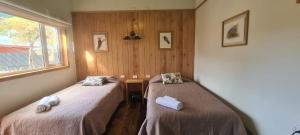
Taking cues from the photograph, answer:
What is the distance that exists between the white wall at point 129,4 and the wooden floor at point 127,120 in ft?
7.48

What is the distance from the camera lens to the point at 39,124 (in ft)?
5.99

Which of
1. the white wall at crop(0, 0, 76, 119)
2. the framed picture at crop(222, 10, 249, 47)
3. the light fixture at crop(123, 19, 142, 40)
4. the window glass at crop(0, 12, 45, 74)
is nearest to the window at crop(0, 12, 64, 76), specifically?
the window glass at crop(0, 12, 45, 74)

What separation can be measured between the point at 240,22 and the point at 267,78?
0.78 metres

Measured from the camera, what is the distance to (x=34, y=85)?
262 centimetres

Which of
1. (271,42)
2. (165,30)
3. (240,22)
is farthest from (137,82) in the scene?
(271,42)

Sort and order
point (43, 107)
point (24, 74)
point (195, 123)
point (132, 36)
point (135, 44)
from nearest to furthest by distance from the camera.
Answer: point (195, 123) → point (43, 107) → point (24, 74) → point (132, 36) → point (135, 44)

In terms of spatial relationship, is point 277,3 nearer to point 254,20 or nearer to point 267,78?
point 254,20

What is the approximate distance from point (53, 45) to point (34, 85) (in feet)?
3.52

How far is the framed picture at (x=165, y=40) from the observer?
379cm

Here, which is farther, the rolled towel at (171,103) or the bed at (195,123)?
the rolled towel at (171,103)

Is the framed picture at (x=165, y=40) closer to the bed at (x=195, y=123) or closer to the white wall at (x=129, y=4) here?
the white wall at (x=129, y=4)

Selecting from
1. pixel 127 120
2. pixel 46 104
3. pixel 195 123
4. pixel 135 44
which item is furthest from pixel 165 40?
pixel 46 104

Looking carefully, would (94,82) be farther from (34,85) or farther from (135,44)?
(135,44)

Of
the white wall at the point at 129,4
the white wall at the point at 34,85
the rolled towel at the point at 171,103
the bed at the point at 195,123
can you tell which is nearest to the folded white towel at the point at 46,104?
the white wall at the point at 34,85
